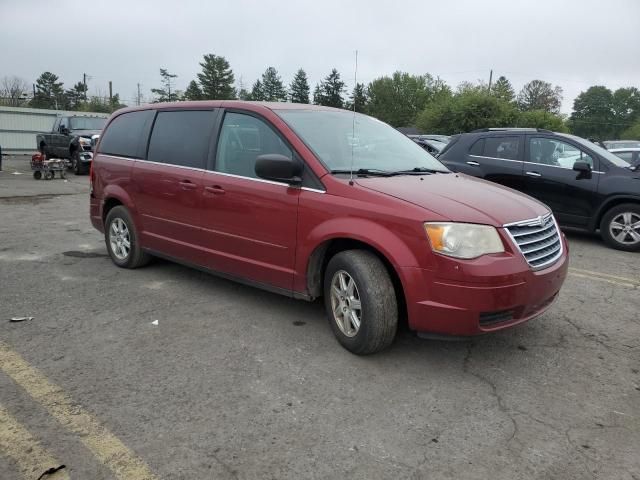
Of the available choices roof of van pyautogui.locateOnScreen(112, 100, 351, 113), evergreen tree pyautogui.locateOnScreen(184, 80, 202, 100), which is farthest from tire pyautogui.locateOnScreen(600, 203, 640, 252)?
evergreen tree pyautogui.locateOnScreen(184, 80, 202, 100)

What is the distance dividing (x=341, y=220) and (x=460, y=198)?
821mm

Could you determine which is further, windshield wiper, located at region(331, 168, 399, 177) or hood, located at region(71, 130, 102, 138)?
hood, located at region(71, 130, 102, 138)

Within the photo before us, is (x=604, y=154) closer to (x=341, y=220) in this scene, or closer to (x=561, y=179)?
(x=561, y=179)

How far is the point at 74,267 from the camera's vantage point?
576 centimetres

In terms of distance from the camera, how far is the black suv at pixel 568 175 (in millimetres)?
7293

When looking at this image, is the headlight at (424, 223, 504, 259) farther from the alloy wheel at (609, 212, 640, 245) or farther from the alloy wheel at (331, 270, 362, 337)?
the alloy wheel at (609, 212, 640, 245)

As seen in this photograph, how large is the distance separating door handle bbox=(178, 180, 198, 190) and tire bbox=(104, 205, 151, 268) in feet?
3.41

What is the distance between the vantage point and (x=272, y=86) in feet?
292

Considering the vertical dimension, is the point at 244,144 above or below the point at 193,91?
below

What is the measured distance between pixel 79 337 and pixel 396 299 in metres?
2.34

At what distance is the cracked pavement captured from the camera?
256 cm

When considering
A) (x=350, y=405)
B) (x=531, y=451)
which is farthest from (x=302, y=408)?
(x=531, y=451)

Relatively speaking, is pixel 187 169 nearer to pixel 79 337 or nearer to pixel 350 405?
pixel 79 337

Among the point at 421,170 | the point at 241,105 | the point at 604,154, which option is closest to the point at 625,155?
the point at 604,154
